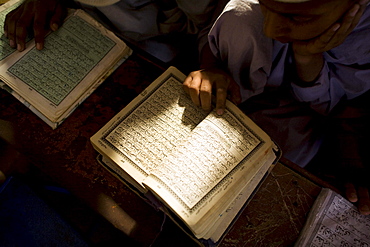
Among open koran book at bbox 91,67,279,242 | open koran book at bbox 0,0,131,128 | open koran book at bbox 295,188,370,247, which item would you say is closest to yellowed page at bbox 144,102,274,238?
open koran book at bbox 91,67,279,242

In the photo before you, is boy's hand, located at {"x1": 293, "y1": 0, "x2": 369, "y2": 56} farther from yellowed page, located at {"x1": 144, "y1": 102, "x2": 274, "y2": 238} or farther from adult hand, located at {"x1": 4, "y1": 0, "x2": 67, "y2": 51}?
adult hand, located at {"x1": 4, "y1": 0, "x2": 67, "y2": 51}

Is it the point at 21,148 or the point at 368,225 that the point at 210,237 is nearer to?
the point at 368,225

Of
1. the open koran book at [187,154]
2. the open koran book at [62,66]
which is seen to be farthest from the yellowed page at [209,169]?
the open koran book at [62,66]

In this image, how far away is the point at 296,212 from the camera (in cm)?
85

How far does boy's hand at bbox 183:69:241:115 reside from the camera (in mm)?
831

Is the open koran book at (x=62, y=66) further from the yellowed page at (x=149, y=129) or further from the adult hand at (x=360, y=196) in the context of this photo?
the adult hand at (x=360, y=196)

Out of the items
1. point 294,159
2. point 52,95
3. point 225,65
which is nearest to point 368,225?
point 294,159

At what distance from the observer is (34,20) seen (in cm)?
100

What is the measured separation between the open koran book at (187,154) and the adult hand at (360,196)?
0.88ft

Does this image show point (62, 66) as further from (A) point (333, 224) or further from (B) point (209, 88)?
(A) point (333, 224)

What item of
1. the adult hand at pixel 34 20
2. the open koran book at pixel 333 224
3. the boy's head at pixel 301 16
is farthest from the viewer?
the adult hand at pixel 34 20

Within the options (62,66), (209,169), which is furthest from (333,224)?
(62,66)

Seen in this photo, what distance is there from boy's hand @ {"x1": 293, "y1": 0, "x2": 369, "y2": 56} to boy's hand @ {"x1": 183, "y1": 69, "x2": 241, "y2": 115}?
21 cm

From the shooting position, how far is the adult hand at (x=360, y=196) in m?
0.87
